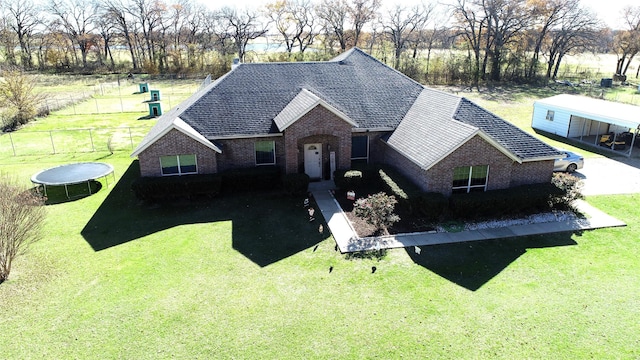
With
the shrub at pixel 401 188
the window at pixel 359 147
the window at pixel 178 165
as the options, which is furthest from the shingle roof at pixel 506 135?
the window at pixel 178 165

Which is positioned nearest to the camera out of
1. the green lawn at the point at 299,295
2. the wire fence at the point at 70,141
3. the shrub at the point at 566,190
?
the green lawn at the point at 299,295

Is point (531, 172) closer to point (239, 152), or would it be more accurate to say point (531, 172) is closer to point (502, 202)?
point (502, 202)

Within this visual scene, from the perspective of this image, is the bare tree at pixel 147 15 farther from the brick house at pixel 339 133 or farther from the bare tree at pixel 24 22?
the brick house at pixel 339 133

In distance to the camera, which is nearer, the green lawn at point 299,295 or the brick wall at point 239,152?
the green lawn at point 299,295

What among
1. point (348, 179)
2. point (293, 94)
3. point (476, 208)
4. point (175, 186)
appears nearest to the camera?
point (476, 208)

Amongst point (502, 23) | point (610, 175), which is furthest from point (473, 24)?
point (610, 175)

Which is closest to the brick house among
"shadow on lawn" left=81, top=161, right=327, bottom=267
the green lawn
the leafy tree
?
"shadow on lawn" left=81, top=161, right=327, bottom=267

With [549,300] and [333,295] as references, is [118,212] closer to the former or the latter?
[333,295]

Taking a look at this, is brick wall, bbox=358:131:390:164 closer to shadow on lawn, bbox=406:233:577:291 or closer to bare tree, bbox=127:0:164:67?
shadow on lawn, bbox=406:233:577:291
